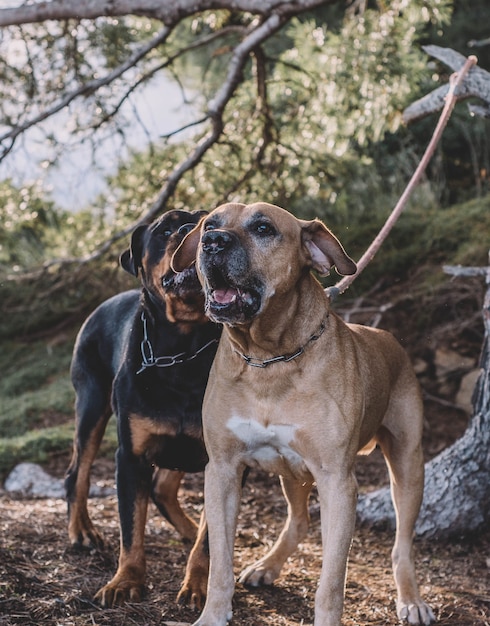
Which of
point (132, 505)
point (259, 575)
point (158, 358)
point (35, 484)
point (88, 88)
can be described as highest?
point (88, 88)

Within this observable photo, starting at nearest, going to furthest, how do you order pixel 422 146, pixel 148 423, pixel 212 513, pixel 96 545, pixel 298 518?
1. pixel 212 513
2. pixel 148 423
3. pixel 298 518
4. pixel 96 545
5. pixel 422 146

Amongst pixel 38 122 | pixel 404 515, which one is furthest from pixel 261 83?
pixel 404 515

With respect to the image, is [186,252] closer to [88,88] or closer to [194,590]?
[194,590]

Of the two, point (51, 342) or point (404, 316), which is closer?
point (404, 316)

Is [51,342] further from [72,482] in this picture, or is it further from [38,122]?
[72,482]

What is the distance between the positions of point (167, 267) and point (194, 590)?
5.04 ft

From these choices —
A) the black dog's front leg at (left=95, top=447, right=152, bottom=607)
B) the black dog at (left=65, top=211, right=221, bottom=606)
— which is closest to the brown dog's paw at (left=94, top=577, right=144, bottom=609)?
the black dog at (left=65, top=211, right=221, bottom=606)

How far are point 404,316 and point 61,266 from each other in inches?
139

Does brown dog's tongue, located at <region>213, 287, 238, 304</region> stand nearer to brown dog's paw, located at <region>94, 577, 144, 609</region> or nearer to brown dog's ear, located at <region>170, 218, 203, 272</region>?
brown dog's ear, located at <region>170, 218, 203, 272</region>

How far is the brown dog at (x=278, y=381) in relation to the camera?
330 centimetres

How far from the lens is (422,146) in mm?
12867

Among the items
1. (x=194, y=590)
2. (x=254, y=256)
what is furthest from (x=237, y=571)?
(x=254, y=256)

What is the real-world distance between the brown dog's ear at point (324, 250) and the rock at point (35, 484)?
3588 millimetres

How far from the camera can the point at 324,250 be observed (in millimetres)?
3561
